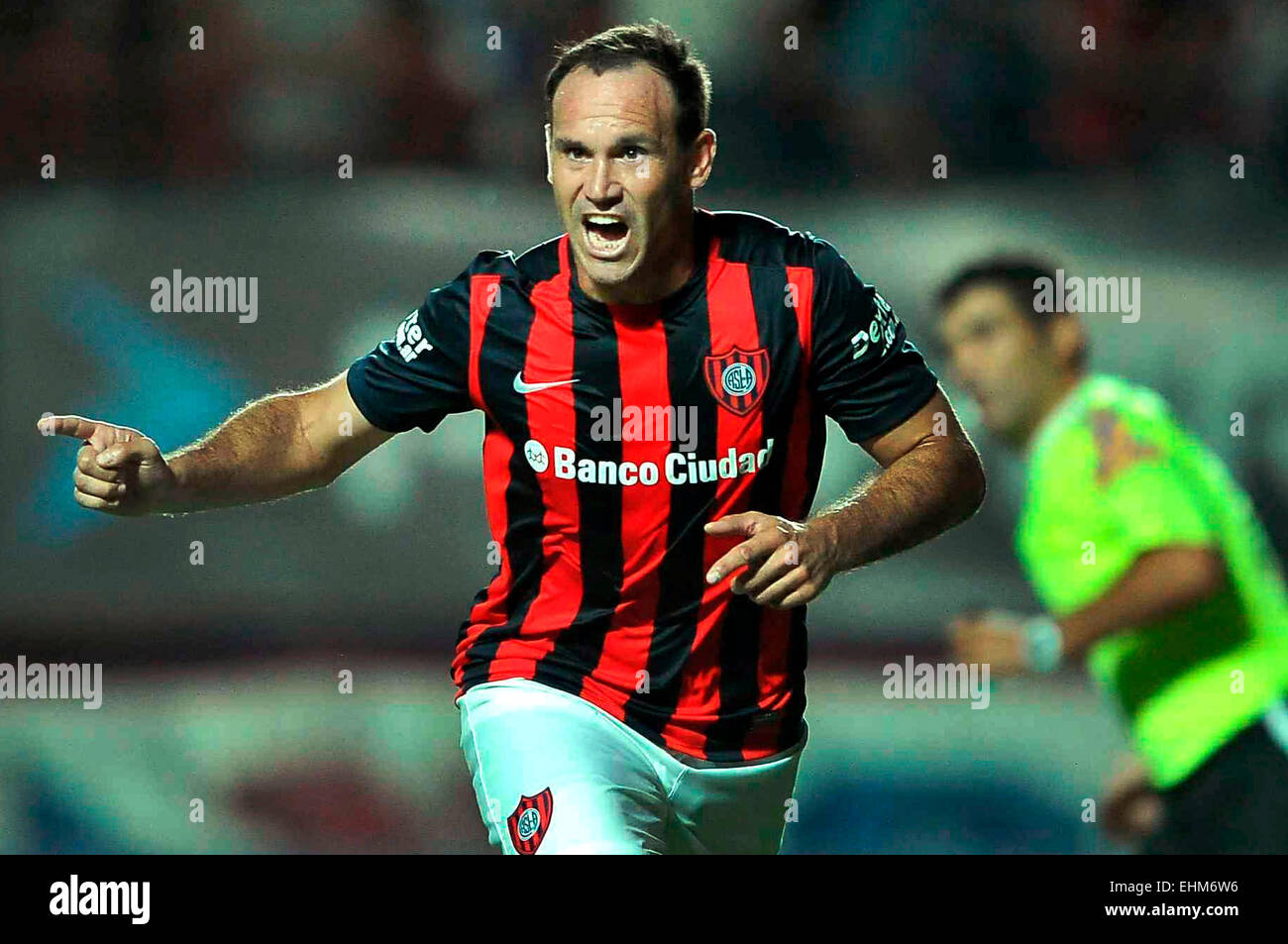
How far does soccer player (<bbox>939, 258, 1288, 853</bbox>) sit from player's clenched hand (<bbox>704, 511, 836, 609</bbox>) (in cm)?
168

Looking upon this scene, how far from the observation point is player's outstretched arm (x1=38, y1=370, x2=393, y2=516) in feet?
8.98

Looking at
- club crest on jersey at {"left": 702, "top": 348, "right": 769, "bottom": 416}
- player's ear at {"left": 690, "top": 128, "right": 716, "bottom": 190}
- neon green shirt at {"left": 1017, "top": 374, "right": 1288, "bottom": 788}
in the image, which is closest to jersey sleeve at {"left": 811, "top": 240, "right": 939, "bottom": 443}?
club crest on jersey at {"left": 702, "top": 348, "right": 769, "bottom": 416}

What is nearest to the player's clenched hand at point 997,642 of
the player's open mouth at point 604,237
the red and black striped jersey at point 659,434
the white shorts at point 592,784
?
the white shorts at point 592,784

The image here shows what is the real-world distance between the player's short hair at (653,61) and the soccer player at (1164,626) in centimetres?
166

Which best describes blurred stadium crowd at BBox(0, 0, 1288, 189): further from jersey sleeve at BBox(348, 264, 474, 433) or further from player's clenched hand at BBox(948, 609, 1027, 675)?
jersey sleeve at BBox(348, 264, 474, 433)

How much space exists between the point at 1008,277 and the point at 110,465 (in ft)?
12.3

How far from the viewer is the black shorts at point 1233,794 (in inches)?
155

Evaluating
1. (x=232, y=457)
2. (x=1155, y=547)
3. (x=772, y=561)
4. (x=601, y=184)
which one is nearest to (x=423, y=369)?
(x=232, y=457)

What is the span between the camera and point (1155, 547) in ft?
13.6

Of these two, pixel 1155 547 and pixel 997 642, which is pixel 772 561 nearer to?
pixel 997 642

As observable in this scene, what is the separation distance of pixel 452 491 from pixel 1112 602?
7.89ft

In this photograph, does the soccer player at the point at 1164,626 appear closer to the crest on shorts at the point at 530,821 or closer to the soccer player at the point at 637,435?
the soccer player at the point at 637,435

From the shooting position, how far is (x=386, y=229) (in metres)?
5.73

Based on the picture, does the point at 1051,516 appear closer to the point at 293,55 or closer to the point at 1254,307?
the point at 1254,307
